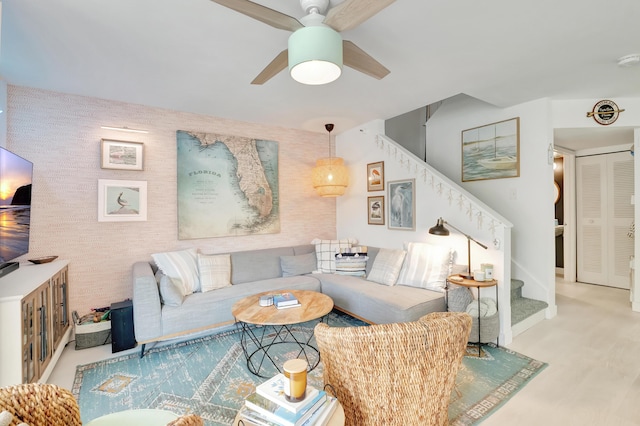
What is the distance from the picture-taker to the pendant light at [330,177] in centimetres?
414

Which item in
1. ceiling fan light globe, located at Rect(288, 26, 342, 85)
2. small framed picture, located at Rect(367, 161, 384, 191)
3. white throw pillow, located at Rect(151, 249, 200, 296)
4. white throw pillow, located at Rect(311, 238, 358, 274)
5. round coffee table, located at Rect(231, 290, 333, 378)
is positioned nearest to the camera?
ceiling fan light globe, located at Rect(288, 26, 342, 85)

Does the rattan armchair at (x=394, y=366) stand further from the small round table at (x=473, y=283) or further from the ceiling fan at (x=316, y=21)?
the small round table at (x=473, y=283)

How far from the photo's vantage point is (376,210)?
4320 mm

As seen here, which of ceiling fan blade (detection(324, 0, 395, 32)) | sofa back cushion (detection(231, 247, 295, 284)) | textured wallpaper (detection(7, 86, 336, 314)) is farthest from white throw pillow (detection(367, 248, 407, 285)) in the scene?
ceiling fan blade (detection(324, 0, 395, 32))

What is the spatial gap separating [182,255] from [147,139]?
54.5 inches

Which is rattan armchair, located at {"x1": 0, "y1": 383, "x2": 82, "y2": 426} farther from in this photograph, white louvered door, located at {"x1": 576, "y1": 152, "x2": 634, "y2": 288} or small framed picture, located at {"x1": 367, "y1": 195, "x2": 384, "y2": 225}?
white louvered door, located at {"x1": 576, "y1": 152, "x2": 634, "y2": 288}

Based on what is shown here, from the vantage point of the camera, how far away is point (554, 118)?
355 centimetres

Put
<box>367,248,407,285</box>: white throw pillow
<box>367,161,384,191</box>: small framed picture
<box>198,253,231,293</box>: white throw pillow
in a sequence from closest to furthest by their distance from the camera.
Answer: <box>198,253,231,293</box>: white throw pillow < <box>367,248,407,285</box>: white throw pillow < <box>367,161,384,191</box>: small framed picture

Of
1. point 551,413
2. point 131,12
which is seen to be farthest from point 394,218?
point 131,12

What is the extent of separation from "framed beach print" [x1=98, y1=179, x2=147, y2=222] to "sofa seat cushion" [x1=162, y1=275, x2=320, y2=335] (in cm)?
114

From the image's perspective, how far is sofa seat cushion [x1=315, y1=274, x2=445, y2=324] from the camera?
2.77m

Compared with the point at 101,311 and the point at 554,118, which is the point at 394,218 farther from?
the point at 101,311

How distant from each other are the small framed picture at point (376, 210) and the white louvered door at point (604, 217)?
3.48 metres

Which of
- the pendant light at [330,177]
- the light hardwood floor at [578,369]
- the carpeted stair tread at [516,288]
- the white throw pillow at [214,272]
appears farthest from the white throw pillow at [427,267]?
the white throw pillow at [214,272]
